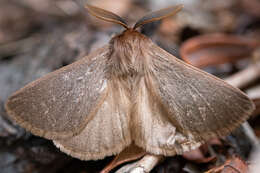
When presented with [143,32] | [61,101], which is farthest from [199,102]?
[143,32]

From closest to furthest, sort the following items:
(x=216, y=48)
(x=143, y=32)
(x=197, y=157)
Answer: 1. (x=197, y=157)
2. (x=143, y=32)
3. (x=216, y=48)

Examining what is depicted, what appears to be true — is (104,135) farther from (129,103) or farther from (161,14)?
(161,14)

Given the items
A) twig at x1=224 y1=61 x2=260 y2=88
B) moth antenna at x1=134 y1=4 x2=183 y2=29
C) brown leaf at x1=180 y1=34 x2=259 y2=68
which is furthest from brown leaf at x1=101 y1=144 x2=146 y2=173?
brown leaf at x1=180 y1=34 x2=259 y2=68

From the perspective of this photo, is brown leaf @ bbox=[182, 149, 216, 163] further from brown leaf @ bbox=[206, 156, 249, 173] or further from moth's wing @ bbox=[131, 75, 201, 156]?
moth's wing @ bbox=[131, 75, 201, 156]

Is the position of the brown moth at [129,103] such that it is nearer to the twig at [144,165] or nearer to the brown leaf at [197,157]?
the twig at [144,165]

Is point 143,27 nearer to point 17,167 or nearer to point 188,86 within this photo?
point 188,86

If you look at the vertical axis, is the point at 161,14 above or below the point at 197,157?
above

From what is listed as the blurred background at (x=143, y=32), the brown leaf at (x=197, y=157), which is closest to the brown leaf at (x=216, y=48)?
the blurred background at (x=143, y=32)
